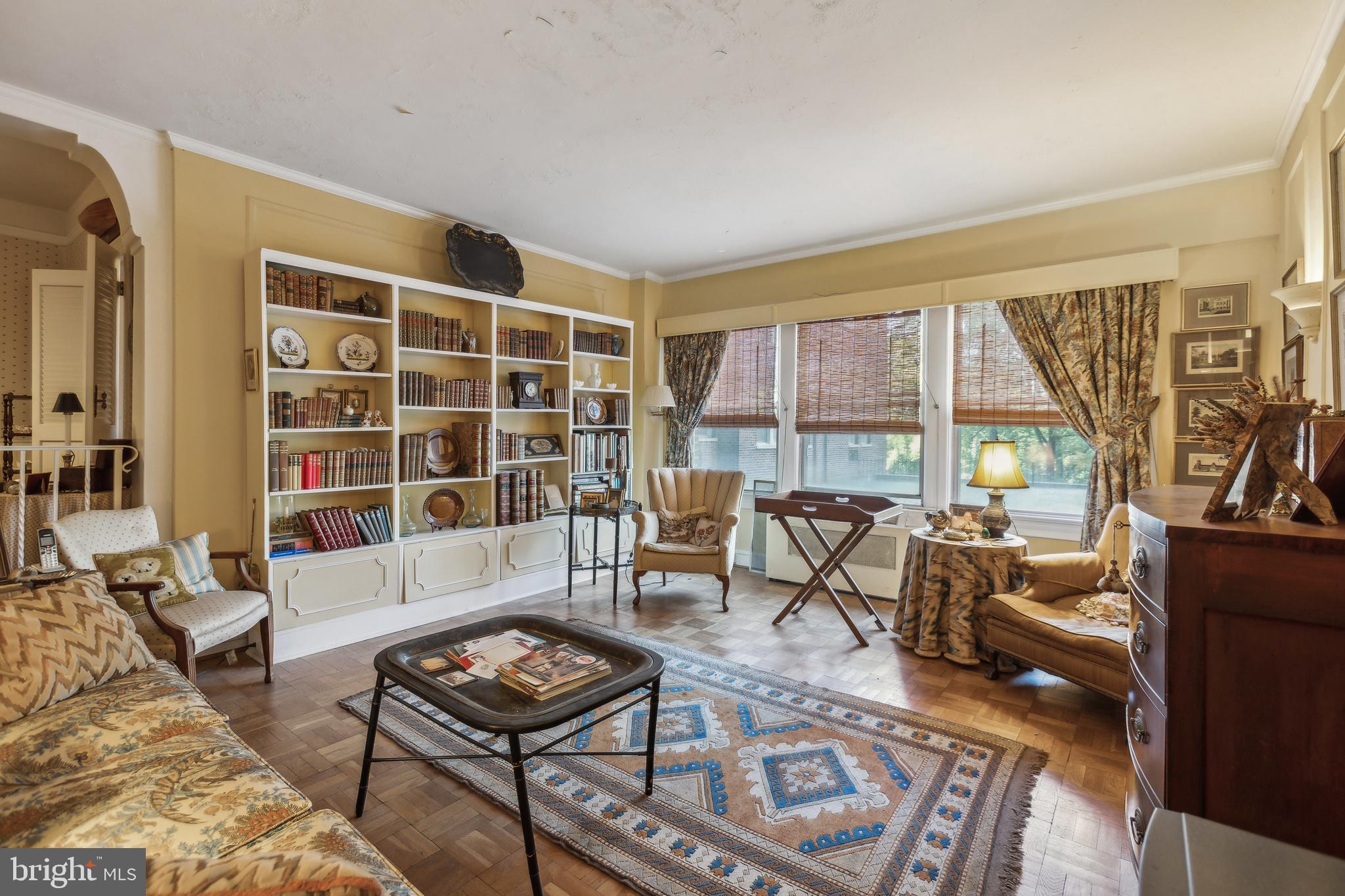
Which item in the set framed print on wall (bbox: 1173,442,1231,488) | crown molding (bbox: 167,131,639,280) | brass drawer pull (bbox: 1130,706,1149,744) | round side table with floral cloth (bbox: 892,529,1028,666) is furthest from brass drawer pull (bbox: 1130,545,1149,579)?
crown molding (bbox: 167,131,639,280)

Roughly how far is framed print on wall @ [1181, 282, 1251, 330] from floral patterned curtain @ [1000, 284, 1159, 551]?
0.49 ft

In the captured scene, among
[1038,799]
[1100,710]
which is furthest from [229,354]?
[1100,710]

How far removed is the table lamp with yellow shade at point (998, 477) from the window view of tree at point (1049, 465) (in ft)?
1.88

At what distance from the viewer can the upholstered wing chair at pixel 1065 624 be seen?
2545 millimetres

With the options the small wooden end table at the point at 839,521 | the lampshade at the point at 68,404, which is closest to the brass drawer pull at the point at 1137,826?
the small wooden end table at the point at 839,521

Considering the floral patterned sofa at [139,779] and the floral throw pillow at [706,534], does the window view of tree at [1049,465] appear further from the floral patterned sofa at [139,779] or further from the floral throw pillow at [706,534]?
the floral patterned sofa at [139,779]

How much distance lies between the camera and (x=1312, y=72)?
7.97ft

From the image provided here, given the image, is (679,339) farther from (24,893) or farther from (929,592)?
(24,893)

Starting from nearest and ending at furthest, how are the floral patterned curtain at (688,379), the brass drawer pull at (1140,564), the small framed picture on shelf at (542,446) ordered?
the brass drawer pull at (1140,564) → the small framed picture on shelf at (542,446) → the floral patterned curtain at (688,379)

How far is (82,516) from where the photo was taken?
2809 millimetres

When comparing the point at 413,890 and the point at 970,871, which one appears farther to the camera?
the point at 970,871

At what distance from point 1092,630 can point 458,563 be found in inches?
144

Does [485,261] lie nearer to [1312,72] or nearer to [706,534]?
[706,534]

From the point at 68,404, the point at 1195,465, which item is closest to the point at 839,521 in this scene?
the point at 1195,465
